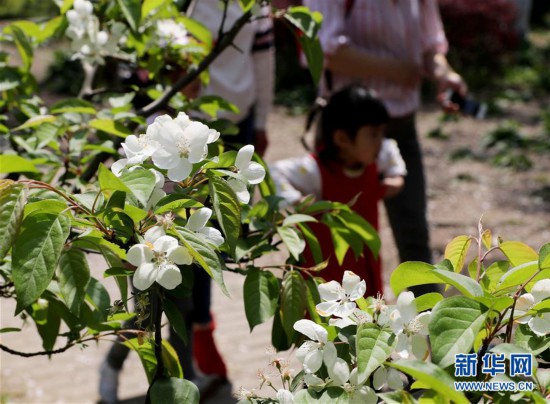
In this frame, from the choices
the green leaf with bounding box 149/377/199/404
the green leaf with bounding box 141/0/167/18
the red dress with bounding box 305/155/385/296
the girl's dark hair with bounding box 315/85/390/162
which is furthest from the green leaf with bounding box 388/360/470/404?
the girl's dark hair with bounding box 315/85/390/162

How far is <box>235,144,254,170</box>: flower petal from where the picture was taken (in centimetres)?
130

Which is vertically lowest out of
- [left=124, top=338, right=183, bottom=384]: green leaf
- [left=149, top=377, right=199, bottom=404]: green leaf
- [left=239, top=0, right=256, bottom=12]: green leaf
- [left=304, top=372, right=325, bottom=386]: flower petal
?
[left=124, top=338, right=183, bottom=384]: green leaf

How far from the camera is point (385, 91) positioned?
3605mm

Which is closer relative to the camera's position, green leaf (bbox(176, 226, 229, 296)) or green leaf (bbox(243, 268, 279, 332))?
green leaf (bbox(176, 226, 229, 296))

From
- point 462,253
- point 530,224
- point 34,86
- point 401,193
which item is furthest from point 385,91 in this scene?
point 530,224

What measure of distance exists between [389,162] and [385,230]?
9.52 ft

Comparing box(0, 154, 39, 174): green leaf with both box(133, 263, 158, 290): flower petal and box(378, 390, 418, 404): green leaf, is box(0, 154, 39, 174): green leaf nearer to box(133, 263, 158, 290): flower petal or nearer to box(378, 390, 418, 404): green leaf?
box(133, 263, 158, 290): flower petal

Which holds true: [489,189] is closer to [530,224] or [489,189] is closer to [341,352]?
[530,224]

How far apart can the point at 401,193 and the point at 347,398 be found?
2531 millimetres

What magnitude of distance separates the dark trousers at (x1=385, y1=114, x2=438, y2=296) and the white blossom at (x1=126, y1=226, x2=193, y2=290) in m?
2.53

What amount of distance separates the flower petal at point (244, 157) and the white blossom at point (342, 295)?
22cm

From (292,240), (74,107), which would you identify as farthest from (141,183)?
(74,107)

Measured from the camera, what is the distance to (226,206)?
1252mm

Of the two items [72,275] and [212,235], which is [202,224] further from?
[72,275]
